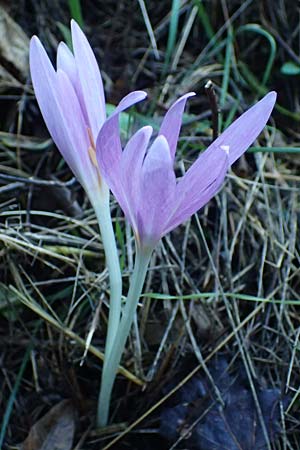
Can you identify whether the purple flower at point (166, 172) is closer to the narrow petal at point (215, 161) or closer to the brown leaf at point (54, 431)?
the narrow petal at point (215, 161)

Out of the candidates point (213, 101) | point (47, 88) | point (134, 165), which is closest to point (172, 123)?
point (134, 165)

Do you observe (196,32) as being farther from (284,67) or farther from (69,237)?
(69,237)

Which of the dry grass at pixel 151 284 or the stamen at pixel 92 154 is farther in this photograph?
the dry grass at pixel 151 284

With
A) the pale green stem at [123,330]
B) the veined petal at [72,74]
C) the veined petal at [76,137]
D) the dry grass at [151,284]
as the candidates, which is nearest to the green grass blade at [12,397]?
the dry grass at [151,284]

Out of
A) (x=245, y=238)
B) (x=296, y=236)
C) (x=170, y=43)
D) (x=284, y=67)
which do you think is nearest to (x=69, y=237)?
(x=245, y=238)

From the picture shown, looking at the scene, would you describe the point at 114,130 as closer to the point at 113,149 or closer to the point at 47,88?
the point at 113,149

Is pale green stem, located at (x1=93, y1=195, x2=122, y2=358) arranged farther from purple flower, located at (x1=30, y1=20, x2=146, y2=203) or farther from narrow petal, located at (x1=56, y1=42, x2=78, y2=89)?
narrow petal, located at (x1=56, y1=42, x2=78, y2=89)
